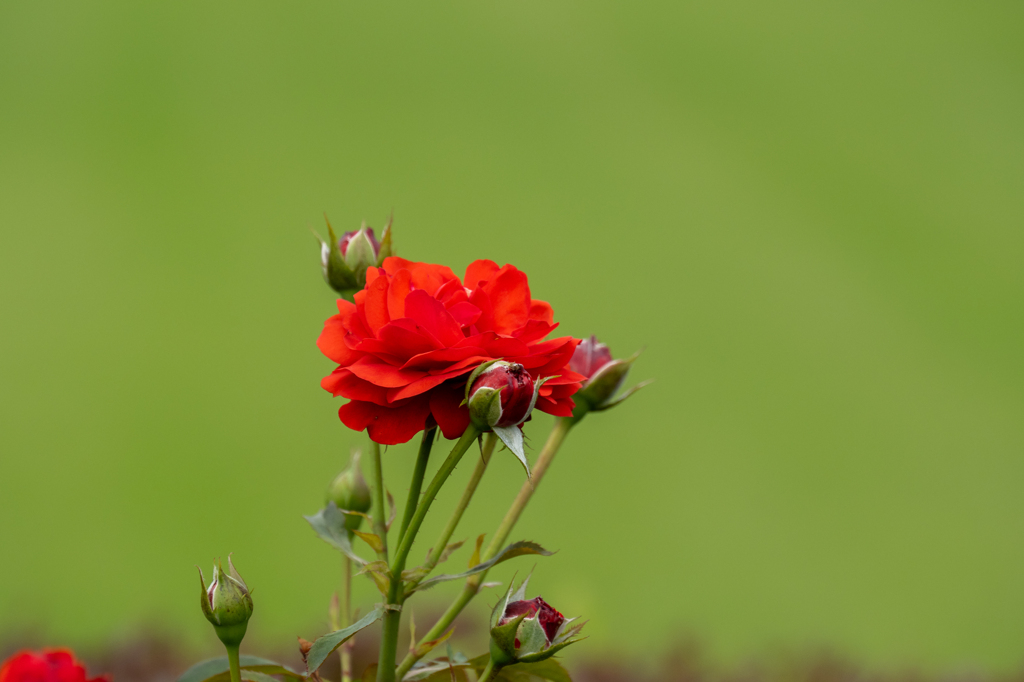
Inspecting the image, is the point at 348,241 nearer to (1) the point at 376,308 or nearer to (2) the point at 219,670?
(1) the point at 376,308

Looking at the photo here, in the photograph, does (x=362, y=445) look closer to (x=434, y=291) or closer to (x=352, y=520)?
(x=352, y=520)

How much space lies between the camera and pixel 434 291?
1.58ft

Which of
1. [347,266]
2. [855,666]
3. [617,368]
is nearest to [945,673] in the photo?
[855,666]

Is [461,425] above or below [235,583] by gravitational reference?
above

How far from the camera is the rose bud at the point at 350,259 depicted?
579mm

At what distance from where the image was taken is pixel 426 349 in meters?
0.43

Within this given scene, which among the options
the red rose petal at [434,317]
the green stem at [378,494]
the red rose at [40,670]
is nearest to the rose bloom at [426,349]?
the red rose petal at [434,317]

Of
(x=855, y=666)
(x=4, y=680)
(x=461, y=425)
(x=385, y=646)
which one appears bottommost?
(x=855, y=666)

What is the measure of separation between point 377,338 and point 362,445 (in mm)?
198

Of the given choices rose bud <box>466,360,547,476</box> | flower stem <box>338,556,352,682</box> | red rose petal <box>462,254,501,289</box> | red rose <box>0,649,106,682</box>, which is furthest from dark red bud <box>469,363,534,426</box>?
red rose <box>0,649,106,682</box>

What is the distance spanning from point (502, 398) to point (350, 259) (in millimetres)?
215

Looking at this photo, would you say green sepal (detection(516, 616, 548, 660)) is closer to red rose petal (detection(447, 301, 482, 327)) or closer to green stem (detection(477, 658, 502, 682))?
green stem (detection(477, 658, 502, 682))

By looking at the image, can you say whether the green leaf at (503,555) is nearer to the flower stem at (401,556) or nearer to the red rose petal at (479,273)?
the flower stem at (401,556)

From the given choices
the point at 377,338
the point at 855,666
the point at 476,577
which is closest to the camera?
the point at 377,338
